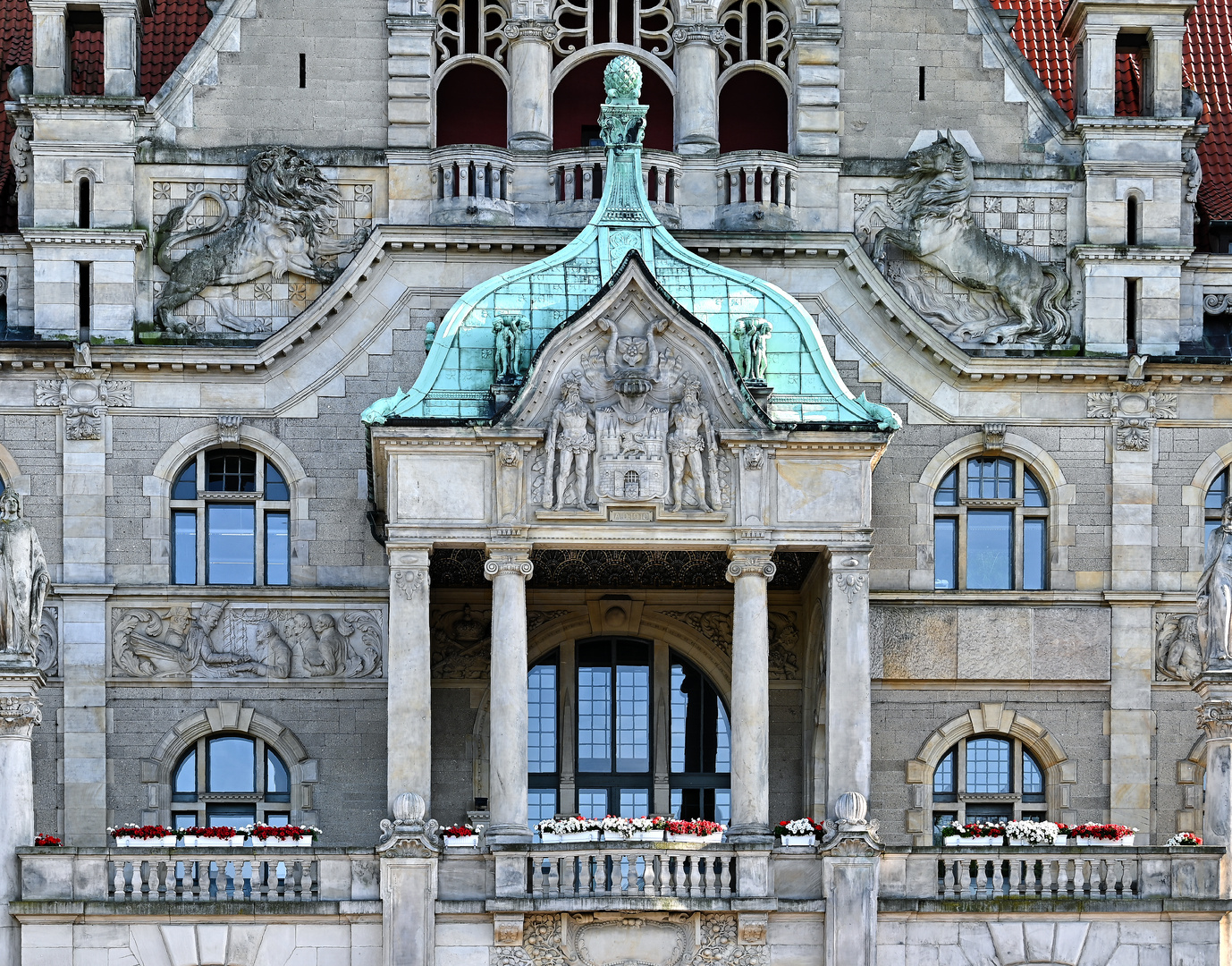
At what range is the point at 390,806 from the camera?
3966cm

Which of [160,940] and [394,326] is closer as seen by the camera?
[160,940]

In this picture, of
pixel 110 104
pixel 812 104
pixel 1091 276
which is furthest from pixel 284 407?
pixel 1091 276

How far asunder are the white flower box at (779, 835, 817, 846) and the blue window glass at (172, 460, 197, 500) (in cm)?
1018

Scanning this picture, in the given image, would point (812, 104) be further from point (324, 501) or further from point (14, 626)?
point (14, 626)

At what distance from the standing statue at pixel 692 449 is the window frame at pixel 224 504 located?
672cm

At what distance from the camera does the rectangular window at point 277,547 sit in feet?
147

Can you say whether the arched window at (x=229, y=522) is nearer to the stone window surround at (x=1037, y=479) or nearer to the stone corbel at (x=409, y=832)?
the stone corbel at (x=409, y=832)

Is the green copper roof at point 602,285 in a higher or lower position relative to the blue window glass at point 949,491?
higher

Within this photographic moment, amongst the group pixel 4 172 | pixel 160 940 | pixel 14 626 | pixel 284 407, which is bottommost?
pixel 160 940

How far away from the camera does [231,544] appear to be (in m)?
44.7

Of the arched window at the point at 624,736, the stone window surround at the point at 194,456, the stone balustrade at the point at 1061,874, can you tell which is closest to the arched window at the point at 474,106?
the stone window surround at the point at 194,456

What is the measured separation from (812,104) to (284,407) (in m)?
8.60

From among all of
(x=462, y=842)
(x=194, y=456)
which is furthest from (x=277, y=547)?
(x=462, y=842)

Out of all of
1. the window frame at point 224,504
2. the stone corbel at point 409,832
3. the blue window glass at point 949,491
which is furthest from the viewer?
the blue window glass at point 949,491
